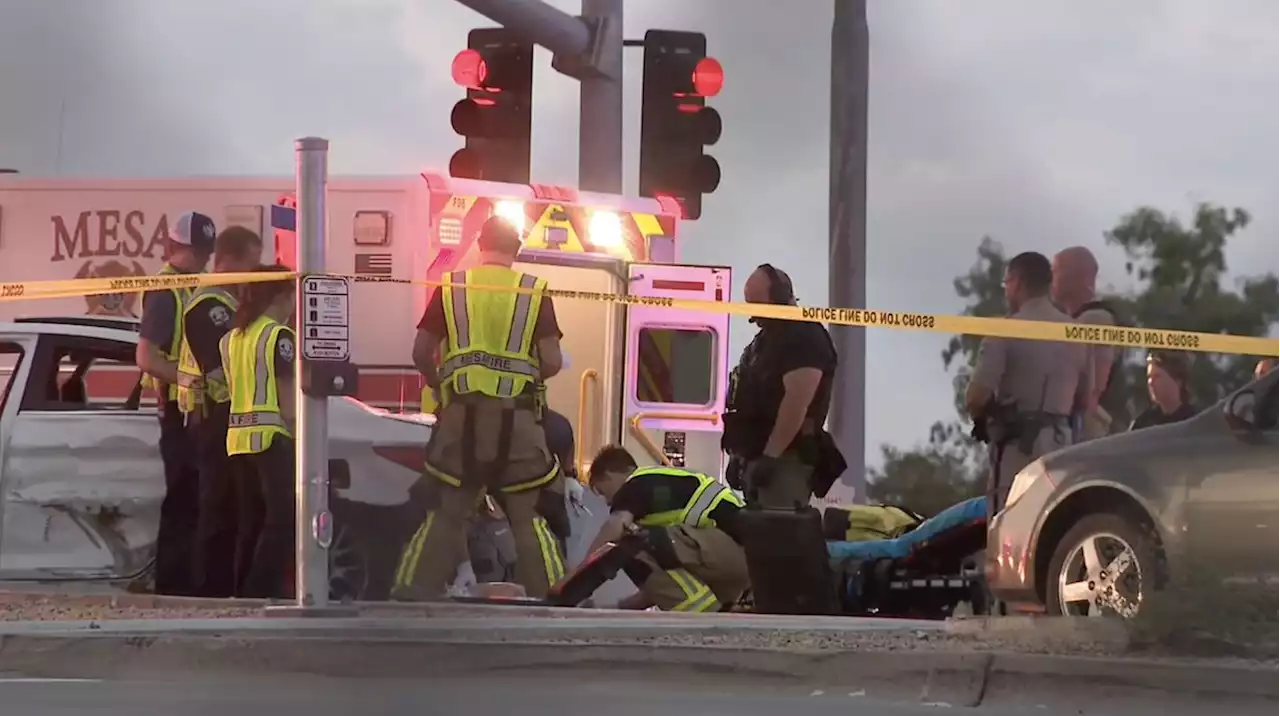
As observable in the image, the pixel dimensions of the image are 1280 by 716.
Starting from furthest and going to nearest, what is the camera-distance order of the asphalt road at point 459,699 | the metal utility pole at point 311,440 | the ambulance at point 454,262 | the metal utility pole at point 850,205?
the metal utility pole at point 850,205 < the ambulance at point 454,262 < the metal utility pole at point 311,440 < the asphalt road at point 459,699

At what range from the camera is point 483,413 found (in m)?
7.54

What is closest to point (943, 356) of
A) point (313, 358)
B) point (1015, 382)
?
point (1015, 382)

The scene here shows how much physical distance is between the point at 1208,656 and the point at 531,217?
21.5 ft

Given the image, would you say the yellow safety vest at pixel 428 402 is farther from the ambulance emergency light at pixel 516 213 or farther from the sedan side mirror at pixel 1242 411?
the sedan side mirror at pixel 1242 411

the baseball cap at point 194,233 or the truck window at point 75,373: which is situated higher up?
the baseball cap at point 194,233

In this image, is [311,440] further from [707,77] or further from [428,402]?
[707,77]

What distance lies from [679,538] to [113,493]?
8.26ft

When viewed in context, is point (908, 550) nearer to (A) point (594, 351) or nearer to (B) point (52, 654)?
(A) point (594, 351)

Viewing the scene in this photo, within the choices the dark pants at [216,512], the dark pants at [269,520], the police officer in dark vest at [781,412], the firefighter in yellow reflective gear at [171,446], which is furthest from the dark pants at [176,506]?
the police officer in dark vest at [781,412]

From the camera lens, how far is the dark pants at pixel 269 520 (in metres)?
7.54

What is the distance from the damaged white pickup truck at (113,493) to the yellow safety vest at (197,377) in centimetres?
36

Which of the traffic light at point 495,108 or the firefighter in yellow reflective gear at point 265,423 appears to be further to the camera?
the traffic light at point 495,108

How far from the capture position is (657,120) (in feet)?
39.5

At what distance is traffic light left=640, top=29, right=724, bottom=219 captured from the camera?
39.2 ft
